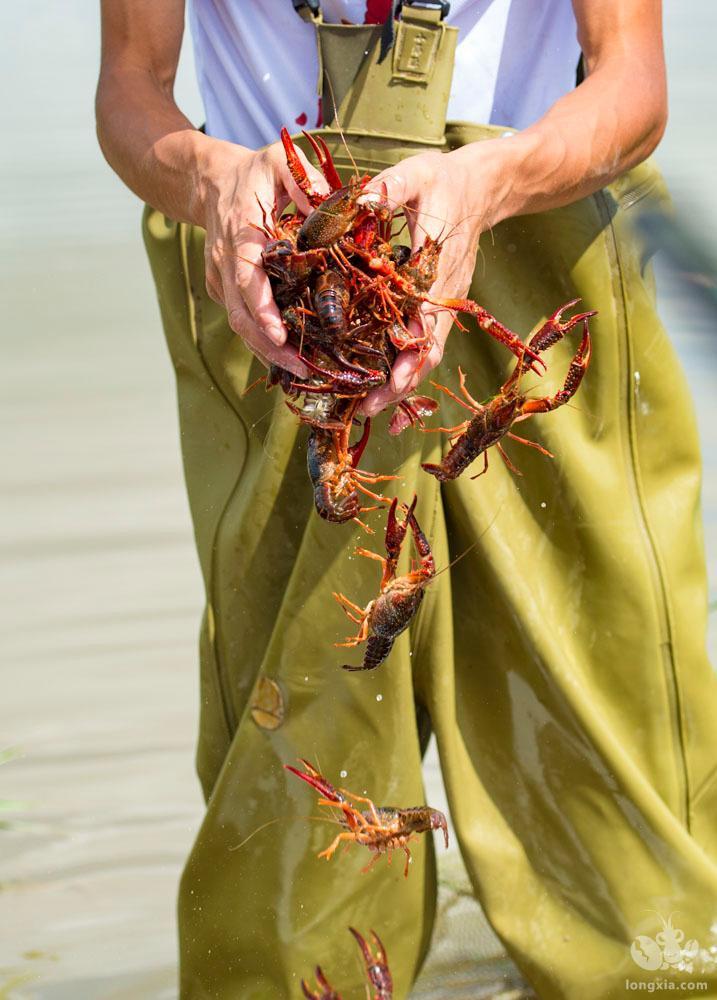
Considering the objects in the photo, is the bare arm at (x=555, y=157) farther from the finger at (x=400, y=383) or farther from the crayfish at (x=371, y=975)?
the crayfish at (x=371, y=975)

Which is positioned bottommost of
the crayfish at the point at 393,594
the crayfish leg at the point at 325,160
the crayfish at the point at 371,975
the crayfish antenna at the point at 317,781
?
the crayfish at the point at 371,975

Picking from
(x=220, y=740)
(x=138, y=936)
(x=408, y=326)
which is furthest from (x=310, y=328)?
(x=138, y=936)

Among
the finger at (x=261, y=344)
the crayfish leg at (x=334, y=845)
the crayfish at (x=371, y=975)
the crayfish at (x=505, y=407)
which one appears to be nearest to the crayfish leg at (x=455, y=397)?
the crayfish at (x=505, y=407)

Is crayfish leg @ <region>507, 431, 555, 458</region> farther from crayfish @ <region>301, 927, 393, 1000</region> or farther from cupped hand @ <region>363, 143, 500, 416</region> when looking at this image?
crayfish @ <region>301, 927, 393, 1000</region>

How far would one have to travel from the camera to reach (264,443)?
7.90 feet

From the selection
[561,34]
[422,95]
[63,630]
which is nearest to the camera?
[422,95]

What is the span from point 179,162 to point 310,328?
1.54 feet

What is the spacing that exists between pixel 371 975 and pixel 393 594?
2.27ft

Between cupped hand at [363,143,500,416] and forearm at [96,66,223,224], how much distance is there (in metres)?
0.36

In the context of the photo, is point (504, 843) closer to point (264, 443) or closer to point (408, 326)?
point (264, 443)

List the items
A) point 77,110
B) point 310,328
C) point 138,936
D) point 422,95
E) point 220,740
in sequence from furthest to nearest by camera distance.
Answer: point 77,110 → point 138,936 → point 220,740 → point 422,95 → point 310,328

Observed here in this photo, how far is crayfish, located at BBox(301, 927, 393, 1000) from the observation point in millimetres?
2389

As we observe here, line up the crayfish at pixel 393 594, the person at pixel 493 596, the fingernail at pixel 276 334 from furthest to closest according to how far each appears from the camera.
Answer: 1. the person at pixel 493 596
2. the crayfish at pixel 393 594
3. the fingernail at pixel 276 334

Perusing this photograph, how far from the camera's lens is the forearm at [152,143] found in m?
2.18
